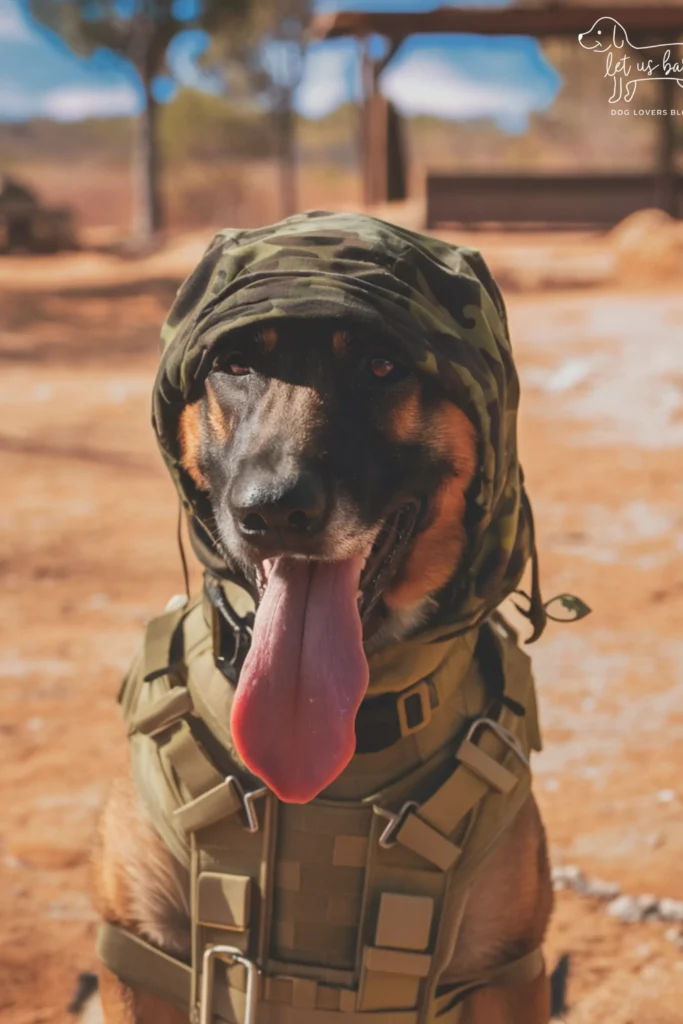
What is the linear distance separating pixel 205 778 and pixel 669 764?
9.20 feet

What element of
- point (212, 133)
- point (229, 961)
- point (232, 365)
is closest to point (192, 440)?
point (232, 365)

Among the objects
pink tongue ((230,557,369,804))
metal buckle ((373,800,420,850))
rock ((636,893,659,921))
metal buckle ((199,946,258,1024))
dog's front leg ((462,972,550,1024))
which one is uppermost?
pink tongue ((230,557,369,804))

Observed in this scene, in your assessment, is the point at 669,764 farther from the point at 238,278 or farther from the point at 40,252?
the point at 40,252

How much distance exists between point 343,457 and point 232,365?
1.12 ft

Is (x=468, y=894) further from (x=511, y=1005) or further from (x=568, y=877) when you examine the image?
(x=568, y=877)

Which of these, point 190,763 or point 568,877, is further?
point 568,877

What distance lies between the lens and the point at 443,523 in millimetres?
2555

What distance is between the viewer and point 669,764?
15.5ft

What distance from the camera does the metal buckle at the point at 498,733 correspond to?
8.29ft

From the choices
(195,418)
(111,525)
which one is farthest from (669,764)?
(111,525)

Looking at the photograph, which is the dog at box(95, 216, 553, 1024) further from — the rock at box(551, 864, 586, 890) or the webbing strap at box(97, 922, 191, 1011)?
the rock at box(551, 864, 586, 890)

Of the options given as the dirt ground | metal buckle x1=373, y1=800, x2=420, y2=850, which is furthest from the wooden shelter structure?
metal buckle x1=373, y1=800, x2=420, y2=850

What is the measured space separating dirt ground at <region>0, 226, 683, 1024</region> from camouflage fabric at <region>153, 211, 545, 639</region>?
111cm

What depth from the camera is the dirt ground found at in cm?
362
